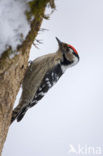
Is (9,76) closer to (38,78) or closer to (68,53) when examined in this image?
(38,78)

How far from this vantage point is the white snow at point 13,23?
7.47 feet

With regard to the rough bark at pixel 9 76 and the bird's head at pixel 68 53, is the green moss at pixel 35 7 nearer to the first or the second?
the rough bark at pixel 9 76

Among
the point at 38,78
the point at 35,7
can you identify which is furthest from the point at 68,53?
the point at 35,7

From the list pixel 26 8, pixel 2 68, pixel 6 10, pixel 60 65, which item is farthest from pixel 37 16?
pixel 60 65

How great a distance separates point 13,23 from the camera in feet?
7.75

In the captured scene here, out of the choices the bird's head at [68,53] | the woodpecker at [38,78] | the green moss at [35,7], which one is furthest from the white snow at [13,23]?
the bird's head at [68,53]

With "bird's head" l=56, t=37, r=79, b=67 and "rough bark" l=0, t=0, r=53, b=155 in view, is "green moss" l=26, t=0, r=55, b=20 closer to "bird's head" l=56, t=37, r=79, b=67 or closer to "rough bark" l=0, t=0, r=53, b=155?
"rough bark" l=0, t=0, r=53, b=155

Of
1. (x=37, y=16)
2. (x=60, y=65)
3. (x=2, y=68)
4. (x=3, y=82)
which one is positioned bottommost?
(x=60, y=65)

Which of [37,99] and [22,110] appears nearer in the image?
[22,110]

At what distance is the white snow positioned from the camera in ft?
7.47

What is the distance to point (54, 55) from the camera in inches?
184

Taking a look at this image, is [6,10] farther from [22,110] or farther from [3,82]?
[22,110]

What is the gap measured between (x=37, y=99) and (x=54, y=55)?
2.78ft

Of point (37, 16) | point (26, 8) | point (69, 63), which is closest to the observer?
point (26, 8)
